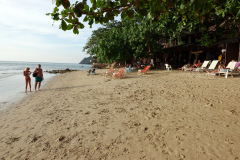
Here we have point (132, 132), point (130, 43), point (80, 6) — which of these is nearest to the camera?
point (80, 6)

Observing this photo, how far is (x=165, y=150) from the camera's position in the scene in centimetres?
235

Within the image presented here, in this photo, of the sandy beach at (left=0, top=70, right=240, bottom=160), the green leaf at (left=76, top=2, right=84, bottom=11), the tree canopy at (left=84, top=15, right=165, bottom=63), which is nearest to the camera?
the green leaf at (left=76, top=2, right=84, bottom=11)

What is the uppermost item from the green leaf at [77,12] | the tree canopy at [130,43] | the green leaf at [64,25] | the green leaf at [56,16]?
the tree canopy at [130,43]

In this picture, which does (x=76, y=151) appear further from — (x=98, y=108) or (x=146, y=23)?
(x=146, y=23)

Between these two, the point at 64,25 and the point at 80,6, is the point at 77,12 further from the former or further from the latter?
the point at 64,25

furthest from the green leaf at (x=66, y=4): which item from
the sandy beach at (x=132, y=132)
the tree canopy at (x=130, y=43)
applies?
the tree canopy at (x=130, y=43)

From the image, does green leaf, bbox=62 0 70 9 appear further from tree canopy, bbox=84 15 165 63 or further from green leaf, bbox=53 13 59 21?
tree canopy, bbox=84 15 165 63

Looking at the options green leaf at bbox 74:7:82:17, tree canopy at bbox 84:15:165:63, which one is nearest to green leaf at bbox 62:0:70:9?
green leaf at bbox 74:7:82:17

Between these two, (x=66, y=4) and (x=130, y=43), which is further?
(x=130, y=43)

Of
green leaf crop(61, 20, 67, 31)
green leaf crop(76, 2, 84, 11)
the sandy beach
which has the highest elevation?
green leaf crop(76, 2, 84, 11)

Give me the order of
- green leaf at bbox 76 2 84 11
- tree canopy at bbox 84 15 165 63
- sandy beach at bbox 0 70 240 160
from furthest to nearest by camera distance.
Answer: tree canopy at bbox 84 15 165 63
sandy beach at bbox 0 70 240 160
green leaf at bbox 76 2 84 11

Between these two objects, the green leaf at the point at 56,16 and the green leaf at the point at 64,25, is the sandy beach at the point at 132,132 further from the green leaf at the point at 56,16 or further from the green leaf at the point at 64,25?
the green leaf at the point at 56,16

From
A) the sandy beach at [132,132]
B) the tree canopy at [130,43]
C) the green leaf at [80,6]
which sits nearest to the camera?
the green leaf at [80,6]

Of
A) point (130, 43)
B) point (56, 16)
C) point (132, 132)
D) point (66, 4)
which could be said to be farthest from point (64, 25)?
point (130, 43)
